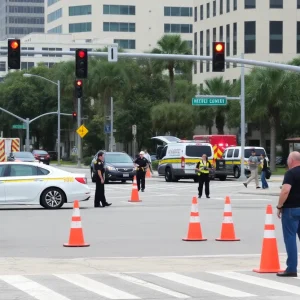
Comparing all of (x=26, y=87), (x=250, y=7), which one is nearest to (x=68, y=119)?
(x=26, y=87)

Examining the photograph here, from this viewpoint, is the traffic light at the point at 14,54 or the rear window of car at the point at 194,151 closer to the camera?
Answer: the traffic light at the point at 14,54

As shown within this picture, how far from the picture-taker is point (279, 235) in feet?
66.0

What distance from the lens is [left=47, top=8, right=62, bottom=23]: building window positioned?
Result: 488 feet

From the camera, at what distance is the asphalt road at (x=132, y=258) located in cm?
1193

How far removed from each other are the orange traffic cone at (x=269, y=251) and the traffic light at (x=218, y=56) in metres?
21.0

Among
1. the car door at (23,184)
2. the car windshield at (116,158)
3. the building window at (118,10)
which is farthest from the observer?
the building window at (118,10)

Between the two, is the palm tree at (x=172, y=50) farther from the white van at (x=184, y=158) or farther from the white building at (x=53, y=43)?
the white building at (x=53, y=43)

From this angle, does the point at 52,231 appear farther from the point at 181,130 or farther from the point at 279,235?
the point at 181,130

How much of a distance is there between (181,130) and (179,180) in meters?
29.9

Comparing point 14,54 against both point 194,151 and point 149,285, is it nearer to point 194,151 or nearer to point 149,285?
point 194,151

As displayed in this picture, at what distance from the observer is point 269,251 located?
44.7 ft

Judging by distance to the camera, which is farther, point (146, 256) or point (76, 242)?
point (76, 242)

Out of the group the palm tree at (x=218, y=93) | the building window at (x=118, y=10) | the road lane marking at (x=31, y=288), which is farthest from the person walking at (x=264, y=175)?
the building window at (x=118, y=10)

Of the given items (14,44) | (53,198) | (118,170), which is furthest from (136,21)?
(53,198)
